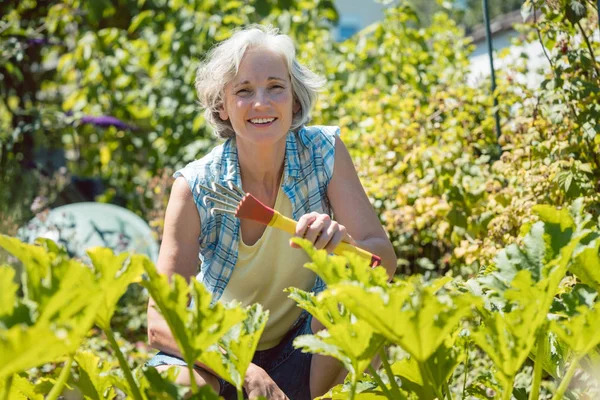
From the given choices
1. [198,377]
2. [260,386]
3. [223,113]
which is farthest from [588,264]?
[223,113]

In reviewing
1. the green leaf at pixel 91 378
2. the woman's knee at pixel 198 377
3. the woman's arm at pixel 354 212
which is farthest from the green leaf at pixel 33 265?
the woman's arm at pixel 354 212

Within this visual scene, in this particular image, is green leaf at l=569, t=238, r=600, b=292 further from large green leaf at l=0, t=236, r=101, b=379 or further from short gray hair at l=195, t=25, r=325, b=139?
short gray hair at l=195, t=25, r=325, b=139

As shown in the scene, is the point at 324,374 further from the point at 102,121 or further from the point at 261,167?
the point at 102,121

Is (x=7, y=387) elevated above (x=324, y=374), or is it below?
above

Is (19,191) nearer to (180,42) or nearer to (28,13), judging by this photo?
(180,42)

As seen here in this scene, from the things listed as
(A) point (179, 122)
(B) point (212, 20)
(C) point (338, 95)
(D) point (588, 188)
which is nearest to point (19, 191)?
(A) point (179, 122)

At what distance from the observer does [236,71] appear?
205cm

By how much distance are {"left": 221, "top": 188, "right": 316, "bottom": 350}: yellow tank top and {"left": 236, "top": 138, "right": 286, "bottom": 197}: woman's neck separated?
0.25ft

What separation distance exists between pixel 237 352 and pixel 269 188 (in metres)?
1.21

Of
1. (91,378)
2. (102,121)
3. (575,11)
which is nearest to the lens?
(91,378)

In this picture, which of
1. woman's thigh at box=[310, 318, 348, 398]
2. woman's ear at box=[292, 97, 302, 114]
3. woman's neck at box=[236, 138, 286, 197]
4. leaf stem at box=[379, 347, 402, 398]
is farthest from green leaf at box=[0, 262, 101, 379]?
woman's ear at box=[292, 97, 302, 114]

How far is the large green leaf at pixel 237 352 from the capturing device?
3.19 ft

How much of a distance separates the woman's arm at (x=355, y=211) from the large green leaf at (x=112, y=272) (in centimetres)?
100

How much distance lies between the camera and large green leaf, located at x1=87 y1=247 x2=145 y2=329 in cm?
87
